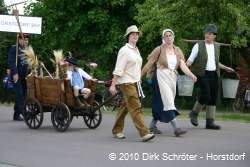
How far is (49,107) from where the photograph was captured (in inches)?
498

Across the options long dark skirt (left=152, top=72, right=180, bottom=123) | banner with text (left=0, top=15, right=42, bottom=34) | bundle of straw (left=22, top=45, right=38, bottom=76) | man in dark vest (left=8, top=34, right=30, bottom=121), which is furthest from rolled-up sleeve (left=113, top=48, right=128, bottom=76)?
banner with text (left=0, top=15, right=42, bottom=34)

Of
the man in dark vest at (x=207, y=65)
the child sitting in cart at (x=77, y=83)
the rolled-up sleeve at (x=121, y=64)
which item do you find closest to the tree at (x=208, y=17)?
the man in dark vest at (x=207, y=65)

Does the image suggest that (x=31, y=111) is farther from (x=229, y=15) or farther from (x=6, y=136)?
(x=229, y=15)

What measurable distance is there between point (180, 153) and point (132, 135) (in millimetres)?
2565

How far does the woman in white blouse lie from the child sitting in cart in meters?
1.73

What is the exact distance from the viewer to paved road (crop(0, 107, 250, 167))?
8.41m

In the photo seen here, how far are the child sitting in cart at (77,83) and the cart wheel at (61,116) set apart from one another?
0.33 m

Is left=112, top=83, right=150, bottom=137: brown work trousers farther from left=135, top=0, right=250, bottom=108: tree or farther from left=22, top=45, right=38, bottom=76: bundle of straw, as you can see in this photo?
left=135, top=0, right=250, bottom=108: tree

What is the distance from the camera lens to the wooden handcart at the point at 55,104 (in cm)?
1209

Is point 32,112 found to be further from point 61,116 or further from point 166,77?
point 166,77

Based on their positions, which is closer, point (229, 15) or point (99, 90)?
point (229, 15)

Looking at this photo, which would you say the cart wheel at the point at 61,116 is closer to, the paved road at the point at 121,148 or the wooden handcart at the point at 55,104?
the wooden handcart at the point at 55,104

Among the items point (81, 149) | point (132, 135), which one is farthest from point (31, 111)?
point (81, 149)

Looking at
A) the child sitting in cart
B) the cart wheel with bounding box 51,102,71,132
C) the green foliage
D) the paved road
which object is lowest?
the paved road
